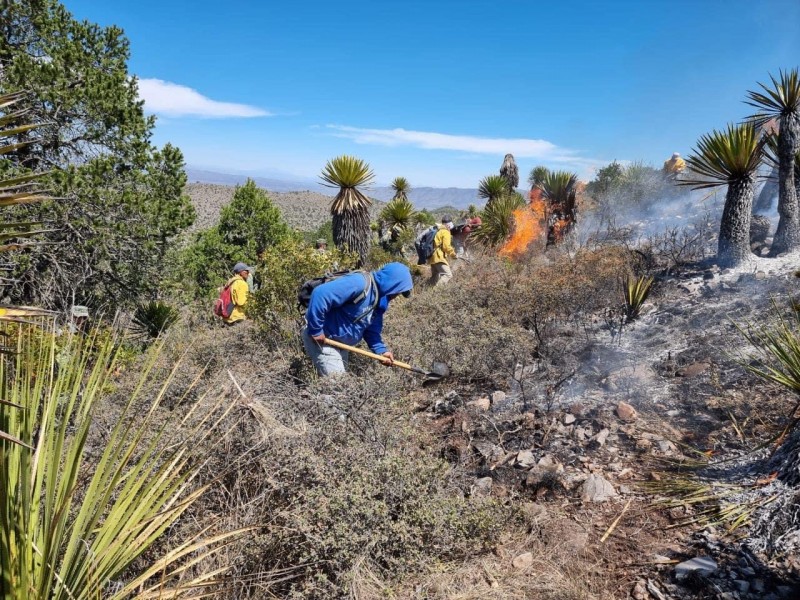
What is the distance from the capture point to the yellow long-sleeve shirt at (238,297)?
25.3 feet

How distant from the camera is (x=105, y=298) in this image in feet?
27.2

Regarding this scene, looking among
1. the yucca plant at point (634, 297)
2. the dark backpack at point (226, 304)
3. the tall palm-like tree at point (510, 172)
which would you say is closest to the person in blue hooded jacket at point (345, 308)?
the dark backpack at point (226, 304)

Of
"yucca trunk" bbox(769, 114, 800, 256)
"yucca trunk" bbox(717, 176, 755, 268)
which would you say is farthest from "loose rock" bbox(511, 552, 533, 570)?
"yucca trunk" bbox(769, 114, 800, 256)

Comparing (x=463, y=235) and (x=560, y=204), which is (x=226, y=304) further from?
(x=560, y=204)

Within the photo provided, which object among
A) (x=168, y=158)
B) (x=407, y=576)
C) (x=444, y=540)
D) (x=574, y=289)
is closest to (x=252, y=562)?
(x=407, y=576)

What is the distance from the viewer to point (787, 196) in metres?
7.93

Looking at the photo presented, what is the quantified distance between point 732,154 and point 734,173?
1.04ft

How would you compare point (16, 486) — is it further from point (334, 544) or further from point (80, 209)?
point (80, 209)

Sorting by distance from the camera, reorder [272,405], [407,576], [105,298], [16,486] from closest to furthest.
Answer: [16,486] → [407,576] → [272,405] → [105,298]

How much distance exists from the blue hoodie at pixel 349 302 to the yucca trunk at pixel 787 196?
21.8 feet

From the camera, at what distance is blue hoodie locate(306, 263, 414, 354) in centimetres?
461

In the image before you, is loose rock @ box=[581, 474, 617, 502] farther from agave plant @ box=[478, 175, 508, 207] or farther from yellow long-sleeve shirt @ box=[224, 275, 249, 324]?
agave plant @ box=[478, 175, 508, 207]

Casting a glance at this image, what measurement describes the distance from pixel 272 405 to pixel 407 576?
5.78ft

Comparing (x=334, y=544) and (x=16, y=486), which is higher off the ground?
(x=16, y=486)
